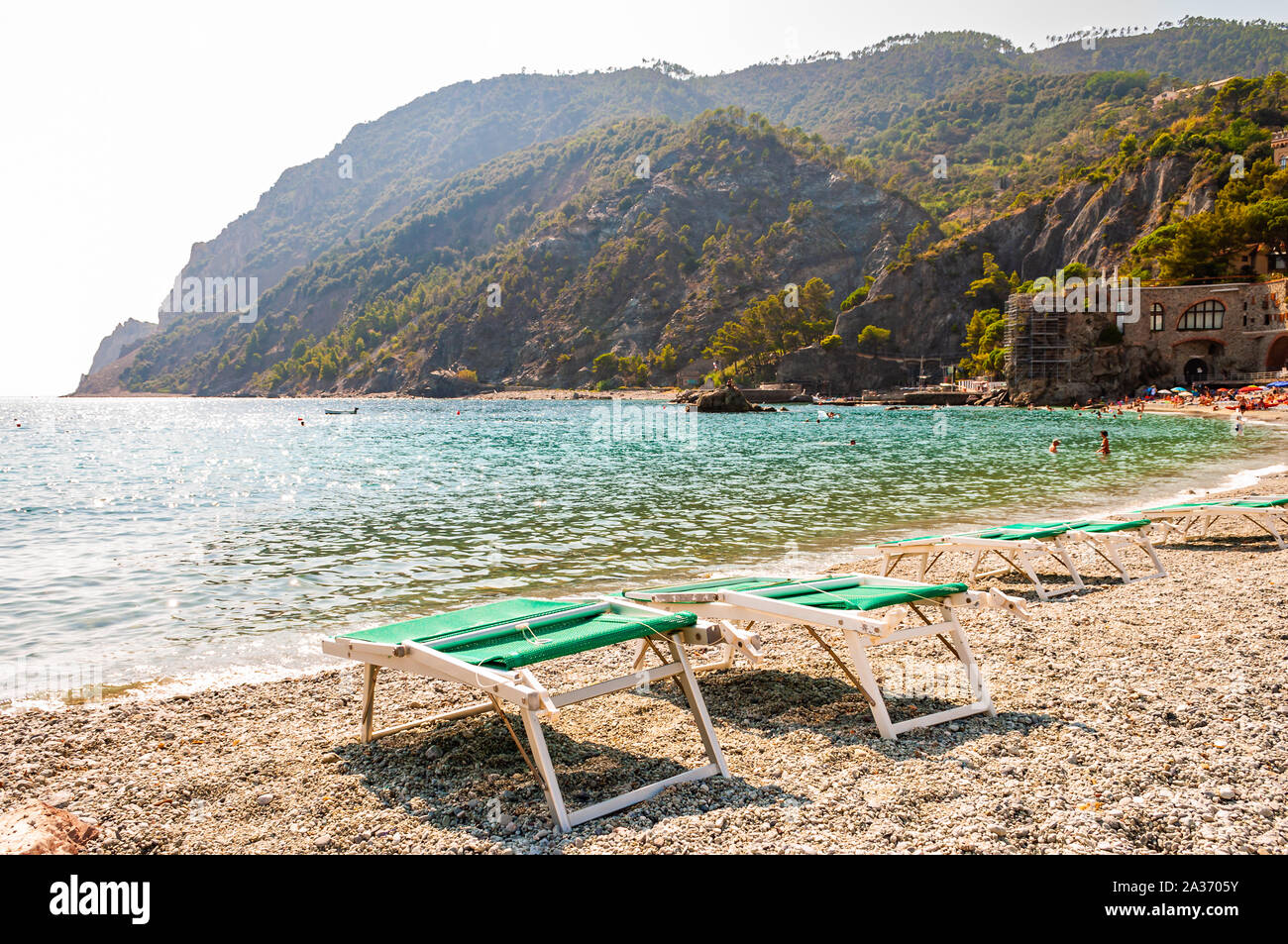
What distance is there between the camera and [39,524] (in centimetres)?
2036

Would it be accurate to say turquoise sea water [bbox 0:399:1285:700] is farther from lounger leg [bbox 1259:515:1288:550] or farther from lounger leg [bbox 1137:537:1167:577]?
lounger leg [bbox 1259:515:1288:550]

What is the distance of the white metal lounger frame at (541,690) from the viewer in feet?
13.4

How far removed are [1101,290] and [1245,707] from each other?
9386cm

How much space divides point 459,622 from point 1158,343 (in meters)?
94.6

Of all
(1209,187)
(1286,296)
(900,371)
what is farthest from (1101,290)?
(900,371)

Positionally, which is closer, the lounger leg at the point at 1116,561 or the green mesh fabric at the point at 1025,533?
the green mesh fabric at the point at 1025,533

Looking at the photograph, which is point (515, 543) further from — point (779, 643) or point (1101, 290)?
point (1101, 290)

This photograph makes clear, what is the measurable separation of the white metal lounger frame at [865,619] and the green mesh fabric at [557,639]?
93 centimetres

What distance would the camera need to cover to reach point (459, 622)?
5.36m

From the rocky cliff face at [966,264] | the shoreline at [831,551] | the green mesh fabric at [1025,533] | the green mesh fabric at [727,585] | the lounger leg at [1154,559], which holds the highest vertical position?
the rocky cliff face at [966,264]

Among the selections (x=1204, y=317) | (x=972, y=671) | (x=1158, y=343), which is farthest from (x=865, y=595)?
(x=1158, y=343)

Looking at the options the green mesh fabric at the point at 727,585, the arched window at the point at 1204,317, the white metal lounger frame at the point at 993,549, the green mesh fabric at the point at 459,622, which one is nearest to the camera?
the green mesh fabric at the point at 459,622

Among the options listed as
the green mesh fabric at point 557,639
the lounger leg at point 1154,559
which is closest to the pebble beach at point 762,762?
the green mesh fabric at point 557,639

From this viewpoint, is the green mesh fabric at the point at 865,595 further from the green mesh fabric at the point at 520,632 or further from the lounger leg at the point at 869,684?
the green mesh fabric at the point at 520,632
